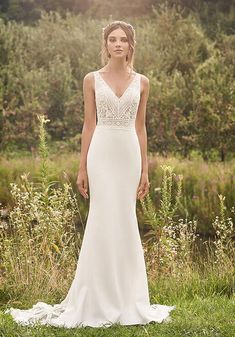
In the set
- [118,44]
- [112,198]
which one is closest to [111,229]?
[112,198]

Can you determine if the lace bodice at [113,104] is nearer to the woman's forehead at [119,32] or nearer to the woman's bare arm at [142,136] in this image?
the woman's bare arm at [142,136]

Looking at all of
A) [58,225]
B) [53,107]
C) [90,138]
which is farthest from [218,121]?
[90,138]

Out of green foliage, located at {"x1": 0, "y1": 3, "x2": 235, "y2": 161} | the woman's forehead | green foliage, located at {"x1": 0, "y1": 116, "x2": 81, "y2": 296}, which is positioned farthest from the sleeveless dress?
green foliage, located at {"x1": 0, "y1": 3, "x2": 235, "y2": 161}

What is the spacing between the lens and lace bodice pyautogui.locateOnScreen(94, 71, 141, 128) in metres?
5.52

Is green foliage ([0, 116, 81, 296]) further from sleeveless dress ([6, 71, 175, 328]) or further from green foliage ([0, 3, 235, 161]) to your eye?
green foliage ([0, 3, 235, 161])

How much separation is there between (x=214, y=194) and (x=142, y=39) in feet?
37.9

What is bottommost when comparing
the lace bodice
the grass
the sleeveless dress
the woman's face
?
the grass

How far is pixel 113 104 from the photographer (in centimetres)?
553

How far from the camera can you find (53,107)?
22.8 metres

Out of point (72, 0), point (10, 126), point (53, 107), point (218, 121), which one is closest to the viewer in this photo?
point (218, 121)

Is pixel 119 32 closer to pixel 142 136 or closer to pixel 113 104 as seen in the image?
pixel 113 104

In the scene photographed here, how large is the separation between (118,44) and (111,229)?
1.40 m

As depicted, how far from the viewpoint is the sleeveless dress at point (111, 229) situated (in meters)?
5.54

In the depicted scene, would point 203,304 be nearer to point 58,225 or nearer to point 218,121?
point 58,225
